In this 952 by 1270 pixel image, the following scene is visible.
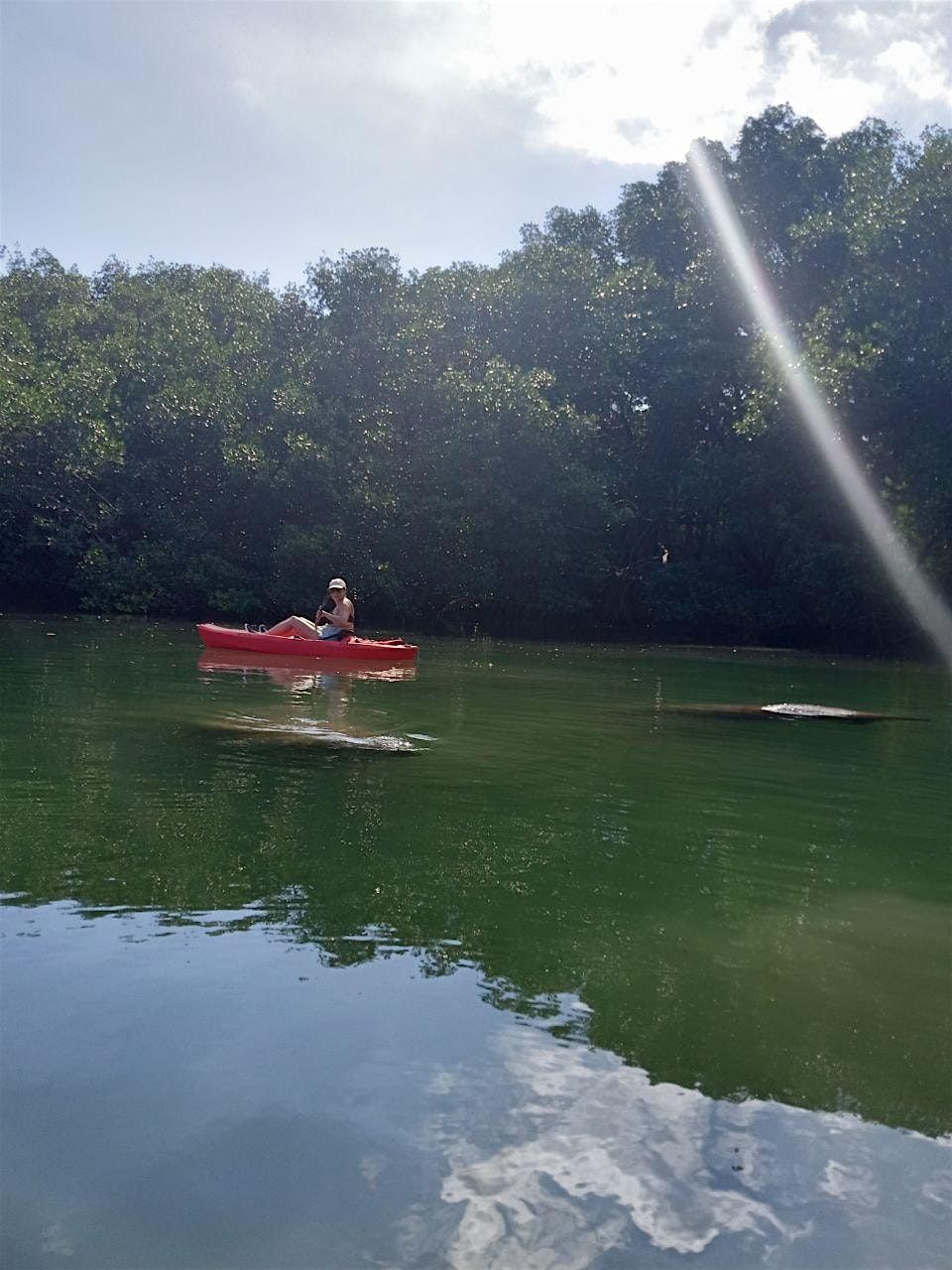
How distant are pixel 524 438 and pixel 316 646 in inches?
522

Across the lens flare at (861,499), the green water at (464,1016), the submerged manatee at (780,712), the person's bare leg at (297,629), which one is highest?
the lens flare at (861,499)

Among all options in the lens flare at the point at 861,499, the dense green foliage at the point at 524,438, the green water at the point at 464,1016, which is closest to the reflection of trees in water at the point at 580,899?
the green water at the point at 464,1016

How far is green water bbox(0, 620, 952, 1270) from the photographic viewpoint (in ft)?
7.57

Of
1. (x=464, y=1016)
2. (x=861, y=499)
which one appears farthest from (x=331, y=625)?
(x=861, y=499)

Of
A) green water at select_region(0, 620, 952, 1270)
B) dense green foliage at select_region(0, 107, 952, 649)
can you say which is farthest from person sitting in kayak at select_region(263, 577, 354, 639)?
dense green foliage at select_region(0, 107, 952, 649)

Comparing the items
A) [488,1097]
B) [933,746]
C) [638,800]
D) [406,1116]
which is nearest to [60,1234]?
[406,1116]

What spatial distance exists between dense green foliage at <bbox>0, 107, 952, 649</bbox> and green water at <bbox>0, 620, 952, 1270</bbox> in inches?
770

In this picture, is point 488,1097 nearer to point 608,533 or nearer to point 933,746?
point 933,746

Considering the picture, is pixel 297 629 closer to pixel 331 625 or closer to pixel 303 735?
pixel 331 625

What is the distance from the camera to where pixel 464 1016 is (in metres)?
3.28

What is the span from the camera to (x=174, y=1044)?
2.99 meters

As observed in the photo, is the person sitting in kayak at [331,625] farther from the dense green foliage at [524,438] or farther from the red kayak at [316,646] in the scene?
the dense green foliage at [524,438]

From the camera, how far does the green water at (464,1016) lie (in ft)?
7.57

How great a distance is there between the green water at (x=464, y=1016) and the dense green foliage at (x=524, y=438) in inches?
770
